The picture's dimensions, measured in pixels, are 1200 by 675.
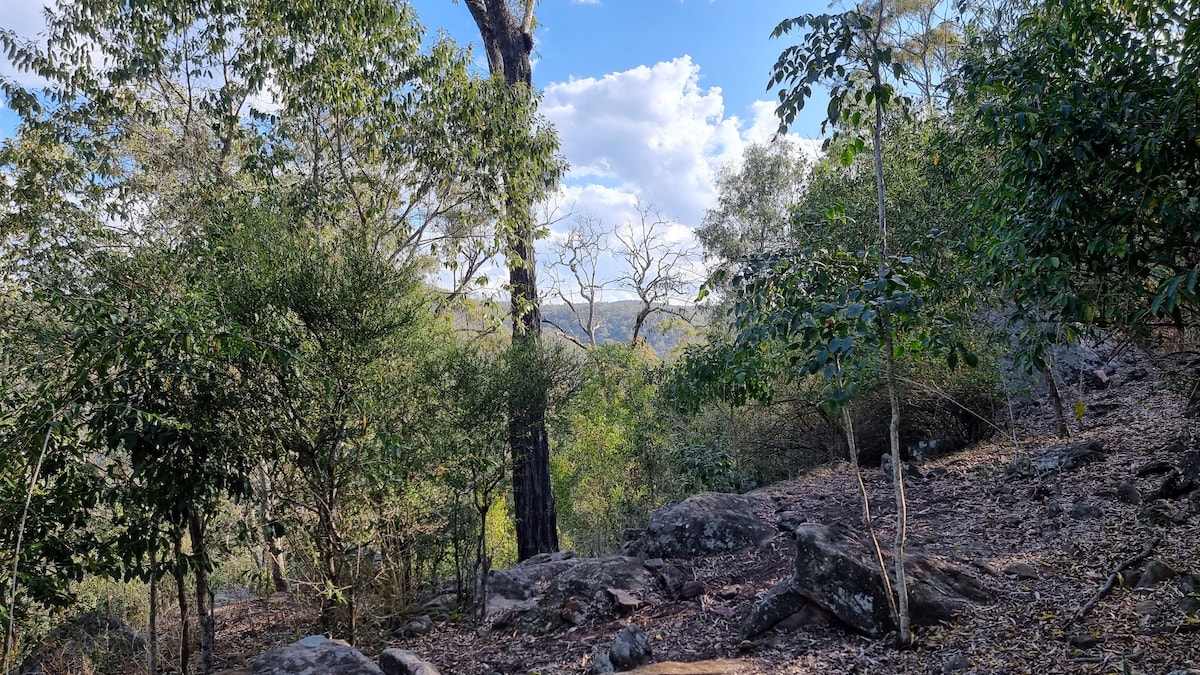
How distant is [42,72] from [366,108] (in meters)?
3.56

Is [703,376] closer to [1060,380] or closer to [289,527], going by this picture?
[289,527]

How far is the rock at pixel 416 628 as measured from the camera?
5844mm

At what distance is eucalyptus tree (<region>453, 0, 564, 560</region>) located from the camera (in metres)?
8.17

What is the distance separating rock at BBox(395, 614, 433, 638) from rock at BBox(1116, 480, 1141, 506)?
19.0 ft

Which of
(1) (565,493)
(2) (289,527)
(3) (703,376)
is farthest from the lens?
(1) (565,493)

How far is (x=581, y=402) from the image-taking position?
27.0ft

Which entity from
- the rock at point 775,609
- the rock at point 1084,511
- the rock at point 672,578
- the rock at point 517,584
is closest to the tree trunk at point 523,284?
the rock at point 517,584

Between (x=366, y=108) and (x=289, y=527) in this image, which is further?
(x=366, y=108)

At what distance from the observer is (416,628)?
590 cm

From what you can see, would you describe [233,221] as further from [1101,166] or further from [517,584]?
[1101,166]

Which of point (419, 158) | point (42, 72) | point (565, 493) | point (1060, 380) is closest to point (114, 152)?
point (42, 72)

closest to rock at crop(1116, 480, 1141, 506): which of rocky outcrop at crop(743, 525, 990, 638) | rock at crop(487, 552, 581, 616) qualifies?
rocky outcrop at crop(743, 525, 990, 638)

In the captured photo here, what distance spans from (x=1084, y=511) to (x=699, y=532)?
290 cm

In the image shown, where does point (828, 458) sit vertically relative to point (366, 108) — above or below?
below
